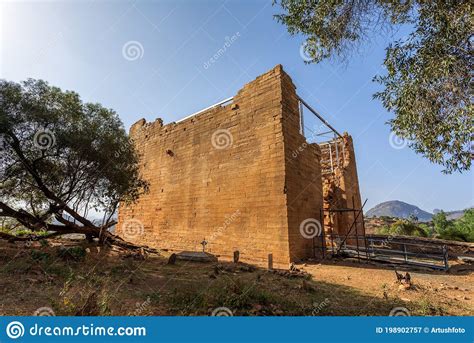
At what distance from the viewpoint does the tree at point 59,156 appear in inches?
309

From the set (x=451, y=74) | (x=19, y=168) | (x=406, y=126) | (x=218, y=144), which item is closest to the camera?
(x=451, y=74)

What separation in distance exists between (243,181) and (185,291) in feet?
19.4

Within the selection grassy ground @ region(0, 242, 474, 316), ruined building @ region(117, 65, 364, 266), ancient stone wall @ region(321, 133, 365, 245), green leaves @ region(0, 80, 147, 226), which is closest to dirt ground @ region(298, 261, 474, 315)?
grassy ground @ region(0, 242, 474, 316)

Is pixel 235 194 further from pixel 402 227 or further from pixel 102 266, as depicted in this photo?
pixel 402 227

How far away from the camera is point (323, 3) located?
7.35 metres

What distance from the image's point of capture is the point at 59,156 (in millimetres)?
8578

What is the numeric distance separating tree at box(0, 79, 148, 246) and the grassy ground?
7.17ft

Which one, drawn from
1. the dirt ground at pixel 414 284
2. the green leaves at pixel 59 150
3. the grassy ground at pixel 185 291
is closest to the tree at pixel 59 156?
the green leaves at pixel 59 150

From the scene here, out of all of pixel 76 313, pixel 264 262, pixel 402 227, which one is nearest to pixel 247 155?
pixel 264 262

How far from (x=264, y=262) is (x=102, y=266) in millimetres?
5250

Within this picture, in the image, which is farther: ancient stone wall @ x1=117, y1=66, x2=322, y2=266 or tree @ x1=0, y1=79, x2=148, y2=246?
ancient stone wall @ x1=117, y1=66, x2=322, y2=266

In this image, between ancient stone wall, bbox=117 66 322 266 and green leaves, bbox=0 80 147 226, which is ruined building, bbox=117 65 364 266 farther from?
green leaves, bbox=0 80 147 226

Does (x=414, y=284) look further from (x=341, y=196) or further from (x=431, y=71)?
(x=341, y=196)

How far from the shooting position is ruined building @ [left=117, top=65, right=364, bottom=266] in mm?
9312
